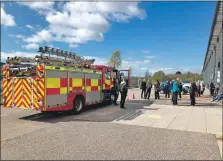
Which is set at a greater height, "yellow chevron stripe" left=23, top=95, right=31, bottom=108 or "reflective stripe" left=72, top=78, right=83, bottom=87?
"reflective stripe" left=72, top=78, right=83, bottom=87

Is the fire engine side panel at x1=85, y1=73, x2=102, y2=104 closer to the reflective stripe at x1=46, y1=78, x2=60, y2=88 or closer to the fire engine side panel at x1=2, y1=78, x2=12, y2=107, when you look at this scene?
the reflective stripe at x1=46, y1=78, x2=60, y2=88

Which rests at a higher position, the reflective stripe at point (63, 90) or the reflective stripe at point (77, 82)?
the reflective stripe at point (77, 82)

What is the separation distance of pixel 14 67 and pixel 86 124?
3.76m

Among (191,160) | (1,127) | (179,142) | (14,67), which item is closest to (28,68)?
(14,67)

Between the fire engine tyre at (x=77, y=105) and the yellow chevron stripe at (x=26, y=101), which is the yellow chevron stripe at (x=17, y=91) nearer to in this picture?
the yellow chevron stripe at (x=26, y=101)

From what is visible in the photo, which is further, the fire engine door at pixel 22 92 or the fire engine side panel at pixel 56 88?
the fire engine door at pixel 22 92

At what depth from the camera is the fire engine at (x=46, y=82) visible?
8508 millimetres

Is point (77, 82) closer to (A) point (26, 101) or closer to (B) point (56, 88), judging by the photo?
(B) point (56, 88)

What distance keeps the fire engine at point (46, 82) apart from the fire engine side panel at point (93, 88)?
0.98 ft

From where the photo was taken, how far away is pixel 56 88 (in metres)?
8.97

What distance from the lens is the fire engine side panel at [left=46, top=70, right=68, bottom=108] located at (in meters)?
8.61

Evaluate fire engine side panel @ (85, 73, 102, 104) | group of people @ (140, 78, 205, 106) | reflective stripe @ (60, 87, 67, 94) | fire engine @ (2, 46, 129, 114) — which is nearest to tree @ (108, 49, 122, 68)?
group of people @ (140, 78, 205, 106)

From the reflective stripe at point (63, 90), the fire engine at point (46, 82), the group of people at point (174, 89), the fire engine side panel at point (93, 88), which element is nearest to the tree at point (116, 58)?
the group of people at point (174, 89)

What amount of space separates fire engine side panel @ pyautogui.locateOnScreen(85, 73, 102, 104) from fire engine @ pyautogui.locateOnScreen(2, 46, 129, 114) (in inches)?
11.8
